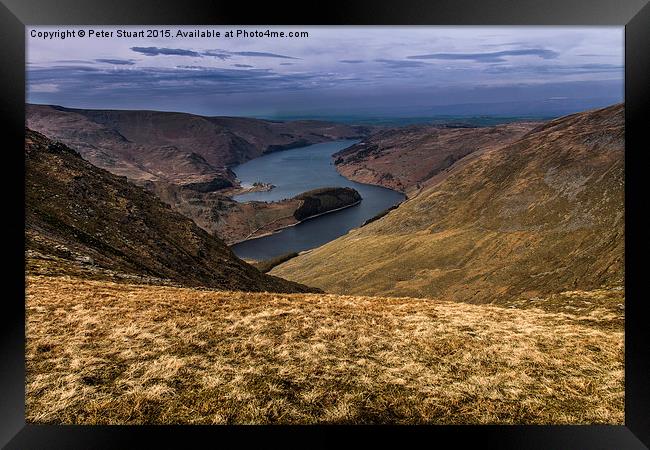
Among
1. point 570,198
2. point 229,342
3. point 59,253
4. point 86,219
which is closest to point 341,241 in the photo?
point 570,198

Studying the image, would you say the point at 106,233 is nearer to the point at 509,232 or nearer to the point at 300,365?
the point at 300,365

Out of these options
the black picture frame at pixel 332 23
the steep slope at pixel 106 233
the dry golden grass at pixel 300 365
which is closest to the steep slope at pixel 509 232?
the steep slope at pixel 106 233

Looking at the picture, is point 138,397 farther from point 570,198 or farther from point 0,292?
point 570,198

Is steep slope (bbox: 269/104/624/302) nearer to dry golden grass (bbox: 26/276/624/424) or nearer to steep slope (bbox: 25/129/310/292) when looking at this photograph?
steep slope (bbox: 25/129/310/292)

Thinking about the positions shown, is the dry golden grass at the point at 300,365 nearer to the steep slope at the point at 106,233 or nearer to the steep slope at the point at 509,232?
the steep slope at the point at 106,233

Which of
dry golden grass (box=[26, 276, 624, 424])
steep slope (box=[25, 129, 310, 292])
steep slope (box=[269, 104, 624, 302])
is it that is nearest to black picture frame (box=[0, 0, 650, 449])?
dry golden grass (box=[26, 276, 624, 424])

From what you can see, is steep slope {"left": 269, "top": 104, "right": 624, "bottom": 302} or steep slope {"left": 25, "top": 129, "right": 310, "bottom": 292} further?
steep slope {"left": 269, "top": 104, "right": 624, "bottom": 302}

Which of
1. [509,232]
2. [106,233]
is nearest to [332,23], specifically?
[106,233]
